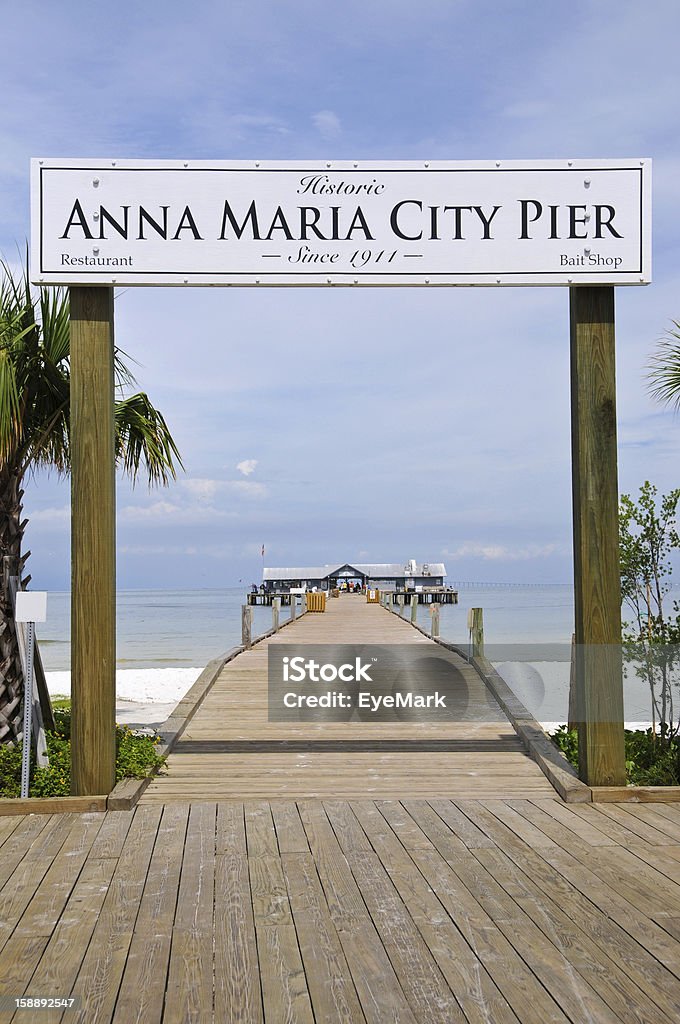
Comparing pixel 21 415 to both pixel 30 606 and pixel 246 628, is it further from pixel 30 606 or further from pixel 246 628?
pixel 246 628

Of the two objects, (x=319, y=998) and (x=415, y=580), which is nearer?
(x=319, y=998)

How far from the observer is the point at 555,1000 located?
3.04 m

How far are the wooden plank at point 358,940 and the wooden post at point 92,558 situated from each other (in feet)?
4.64

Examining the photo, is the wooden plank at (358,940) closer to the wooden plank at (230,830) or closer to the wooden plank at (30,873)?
the wooden plank at (230,830)

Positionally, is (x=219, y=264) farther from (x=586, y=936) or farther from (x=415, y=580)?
(x=415, y=580)

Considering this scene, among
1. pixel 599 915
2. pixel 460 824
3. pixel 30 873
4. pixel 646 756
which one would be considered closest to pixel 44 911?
pixel 30 873

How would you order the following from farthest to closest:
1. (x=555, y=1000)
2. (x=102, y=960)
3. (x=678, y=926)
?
(x=678, y=926)
(x=102, y=960)
(x=555, y=1000)

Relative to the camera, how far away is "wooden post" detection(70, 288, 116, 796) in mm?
5684

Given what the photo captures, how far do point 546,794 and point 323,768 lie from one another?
1643mm

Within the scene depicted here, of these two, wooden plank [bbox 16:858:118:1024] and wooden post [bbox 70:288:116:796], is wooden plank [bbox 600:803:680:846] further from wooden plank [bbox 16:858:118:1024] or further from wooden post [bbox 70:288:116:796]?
wooden post [bbox 70:288:116:796]

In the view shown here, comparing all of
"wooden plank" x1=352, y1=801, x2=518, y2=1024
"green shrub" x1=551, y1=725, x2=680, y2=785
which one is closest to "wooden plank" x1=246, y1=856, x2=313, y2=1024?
"wooden plank" x1=352, y1=801, x2=518, y2=1024

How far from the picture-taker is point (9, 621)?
679 cm

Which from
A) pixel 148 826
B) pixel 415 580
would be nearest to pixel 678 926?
pixel 148 826

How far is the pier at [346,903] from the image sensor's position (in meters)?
3.07
